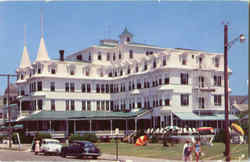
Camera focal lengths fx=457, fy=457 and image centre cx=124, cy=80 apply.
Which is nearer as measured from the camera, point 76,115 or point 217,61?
point 217,61

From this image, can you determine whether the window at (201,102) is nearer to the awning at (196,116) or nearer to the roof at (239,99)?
the awning at (196,116)

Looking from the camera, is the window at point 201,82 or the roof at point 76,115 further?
the roof at point 76,115

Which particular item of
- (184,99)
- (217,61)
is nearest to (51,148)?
(184,99)

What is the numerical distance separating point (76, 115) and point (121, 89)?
10.1m

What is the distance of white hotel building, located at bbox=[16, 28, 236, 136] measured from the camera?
6197 cm

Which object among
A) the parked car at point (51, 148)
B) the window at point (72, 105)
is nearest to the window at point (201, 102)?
the window at point (72, 105)

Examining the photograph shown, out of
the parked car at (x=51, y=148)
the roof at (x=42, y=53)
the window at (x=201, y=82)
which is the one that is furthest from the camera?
the roof at (x=42, y=53)

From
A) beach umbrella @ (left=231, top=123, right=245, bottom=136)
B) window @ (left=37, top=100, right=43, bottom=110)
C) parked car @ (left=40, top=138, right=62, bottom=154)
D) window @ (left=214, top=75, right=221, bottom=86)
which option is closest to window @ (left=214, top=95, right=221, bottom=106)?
window @ (left=214, top=75, right=221, bottom=86)

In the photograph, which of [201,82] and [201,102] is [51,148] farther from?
[201,82]

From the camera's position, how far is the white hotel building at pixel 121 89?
6197 cm

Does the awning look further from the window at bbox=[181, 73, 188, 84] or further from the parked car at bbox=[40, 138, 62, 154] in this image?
the parked car at bbox=[40, 138, 62, 154]

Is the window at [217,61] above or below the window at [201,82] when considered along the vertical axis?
above

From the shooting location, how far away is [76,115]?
66.1 metres

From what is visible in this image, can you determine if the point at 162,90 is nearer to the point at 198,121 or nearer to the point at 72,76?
the point at 198,121
